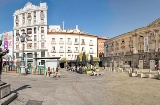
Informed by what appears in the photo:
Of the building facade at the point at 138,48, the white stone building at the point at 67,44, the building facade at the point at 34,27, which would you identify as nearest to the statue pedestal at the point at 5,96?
the building facade at the point at 138,48

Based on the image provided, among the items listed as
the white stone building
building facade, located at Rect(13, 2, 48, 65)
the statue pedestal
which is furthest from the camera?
the white stone building

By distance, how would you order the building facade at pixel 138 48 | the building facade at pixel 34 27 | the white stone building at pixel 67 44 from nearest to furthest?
the building facade at pixel 138 48 < the building facade at pixel 34 27 < the white stone building at pixel 67 44

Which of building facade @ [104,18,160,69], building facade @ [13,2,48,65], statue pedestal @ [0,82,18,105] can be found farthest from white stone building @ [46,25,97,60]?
statue pedestal @ [0,82,18,105]

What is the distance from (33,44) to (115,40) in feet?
80.0

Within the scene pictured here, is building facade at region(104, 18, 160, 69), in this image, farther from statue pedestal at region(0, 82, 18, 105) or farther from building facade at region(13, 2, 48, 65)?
statue pedestal at region(0, 82, 18, 105)

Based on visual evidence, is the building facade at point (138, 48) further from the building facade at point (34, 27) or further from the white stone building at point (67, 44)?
A: the building facade at point (34, 27)

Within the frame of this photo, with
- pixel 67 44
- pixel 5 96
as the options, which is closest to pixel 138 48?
pixel 67 44

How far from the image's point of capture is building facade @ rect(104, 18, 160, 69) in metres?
39.7

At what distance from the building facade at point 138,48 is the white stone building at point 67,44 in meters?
8.53

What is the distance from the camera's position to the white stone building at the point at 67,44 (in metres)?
56.9

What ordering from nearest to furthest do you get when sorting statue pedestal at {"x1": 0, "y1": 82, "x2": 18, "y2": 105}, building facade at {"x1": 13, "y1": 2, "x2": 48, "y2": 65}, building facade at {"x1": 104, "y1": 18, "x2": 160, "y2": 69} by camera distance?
statue pedestal at {"x1": 0, "y1": 82, "x2": 18, "y2": 105} → building facade at {"x1": 104, "y1": 18, "x2": 160, "y2": 69} → building facade at {"x1": 13, "y1": 2, "x2": 48, "y2": 65}

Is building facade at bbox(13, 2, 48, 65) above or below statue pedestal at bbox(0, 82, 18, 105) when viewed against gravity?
above

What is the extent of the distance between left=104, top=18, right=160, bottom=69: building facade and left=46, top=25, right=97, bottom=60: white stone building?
8.53 meters

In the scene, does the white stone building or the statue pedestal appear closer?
the statue pedestal
